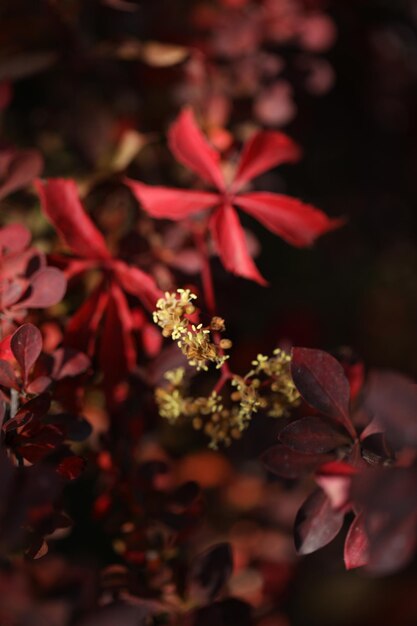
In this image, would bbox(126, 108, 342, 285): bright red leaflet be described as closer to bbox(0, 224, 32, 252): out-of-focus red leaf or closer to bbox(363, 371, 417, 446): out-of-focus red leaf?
bbox(0, 224, 32, 252): out-of-focus red leaf

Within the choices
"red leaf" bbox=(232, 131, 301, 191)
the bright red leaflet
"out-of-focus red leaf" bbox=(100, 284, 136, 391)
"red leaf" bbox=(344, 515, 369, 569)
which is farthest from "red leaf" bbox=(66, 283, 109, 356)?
"red leaf" bbox=(344, 515, 369, 569)

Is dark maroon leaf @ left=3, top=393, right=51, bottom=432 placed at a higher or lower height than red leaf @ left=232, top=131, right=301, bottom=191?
lower

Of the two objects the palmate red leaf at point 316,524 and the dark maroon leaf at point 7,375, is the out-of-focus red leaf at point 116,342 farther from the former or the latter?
the palmate red leaf at point 316,524

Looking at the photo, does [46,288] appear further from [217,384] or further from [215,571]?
[215,571]

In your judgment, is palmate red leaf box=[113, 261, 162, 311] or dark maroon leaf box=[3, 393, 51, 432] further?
palmate red leaf box=[113, 261, 162, 311]

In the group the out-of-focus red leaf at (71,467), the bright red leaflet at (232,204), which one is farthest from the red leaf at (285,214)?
the out-of-focus red leaf at (71,467)

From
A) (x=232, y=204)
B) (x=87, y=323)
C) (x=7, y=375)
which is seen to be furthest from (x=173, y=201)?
(x=7, y=375)

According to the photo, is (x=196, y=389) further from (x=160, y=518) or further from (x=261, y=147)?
(x=261, y=147)
